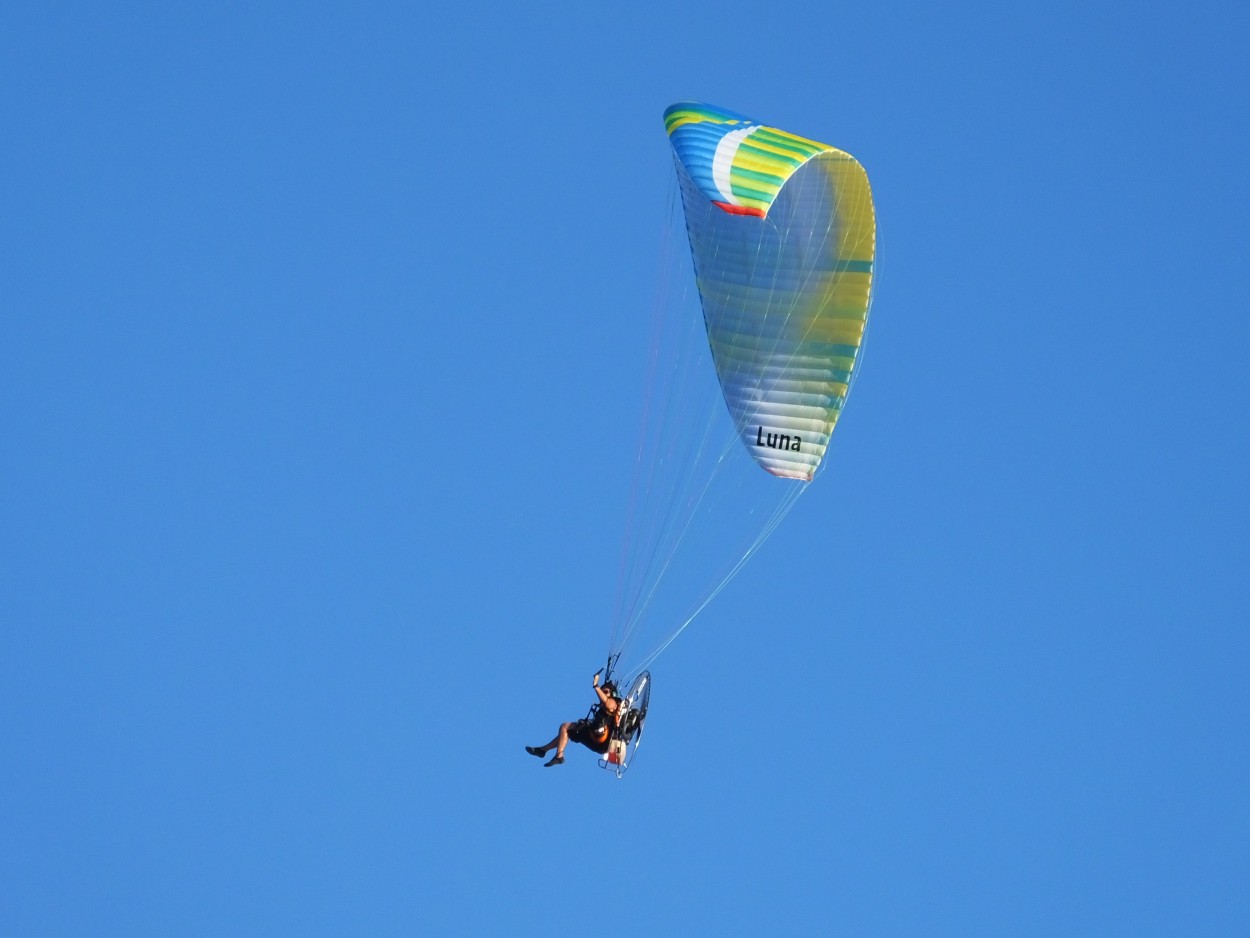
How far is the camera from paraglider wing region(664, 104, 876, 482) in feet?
107

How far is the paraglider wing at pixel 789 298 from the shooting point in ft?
107

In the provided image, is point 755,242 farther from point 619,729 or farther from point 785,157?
point 619,729

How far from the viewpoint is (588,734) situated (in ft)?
103

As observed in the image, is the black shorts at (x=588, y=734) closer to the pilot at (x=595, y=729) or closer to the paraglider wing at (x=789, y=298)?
the pilot at (x=595, y=729)

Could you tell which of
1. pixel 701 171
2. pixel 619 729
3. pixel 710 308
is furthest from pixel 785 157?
pixel 619 729

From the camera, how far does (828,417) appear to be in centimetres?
3341

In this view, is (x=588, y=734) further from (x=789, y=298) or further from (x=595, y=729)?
(x=789, y=298)

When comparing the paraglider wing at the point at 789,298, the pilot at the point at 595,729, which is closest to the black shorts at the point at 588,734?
the pilot at the point at 595,729

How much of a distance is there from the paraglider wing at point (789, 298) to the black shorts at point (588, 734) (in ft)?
13.0

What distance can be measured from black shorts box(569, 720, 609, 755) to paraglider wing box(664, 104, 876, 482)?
3.97 metres

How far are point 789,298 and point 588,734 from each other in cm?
526

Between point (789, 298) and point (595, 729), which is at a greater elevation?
point (789, 298)

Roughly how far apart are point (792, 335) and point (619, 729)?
190 inches

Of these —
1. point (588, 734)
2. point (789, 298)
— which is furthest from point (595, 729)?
point (789, 298)
